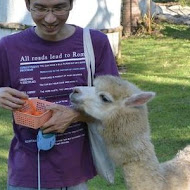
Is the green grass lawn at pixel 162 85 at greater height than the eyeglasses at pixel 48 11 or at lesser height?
lesser

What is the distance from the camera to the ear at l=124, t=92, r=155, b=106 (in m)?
3.24

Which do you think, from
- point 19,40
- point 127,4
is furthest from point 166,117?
point 127,4

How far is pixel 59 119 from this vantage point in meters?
3.14

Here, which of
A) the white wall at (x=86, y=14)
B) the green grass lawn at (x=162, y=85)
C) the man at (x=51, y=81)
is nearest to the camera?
the man at (x=51, y=81)

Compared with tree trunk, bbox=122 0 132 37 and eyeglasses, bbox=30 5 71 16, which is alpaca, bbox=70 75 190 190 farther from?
tree trunk, bbox=122 0 132 37

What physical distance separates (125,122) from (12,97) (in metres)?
0.64

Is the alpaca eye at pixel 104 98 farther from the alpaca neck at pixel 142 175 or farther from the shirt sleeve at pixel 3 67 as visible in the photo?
the shirt sleeve at pixel 3 67

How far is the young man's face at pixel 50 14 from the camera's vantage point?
3.10 m

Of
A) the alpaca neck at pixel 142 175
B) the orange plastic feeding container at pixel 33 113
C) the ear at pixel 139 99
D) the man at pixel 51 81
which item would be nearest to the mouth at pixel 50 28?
the man at pixel 51 81

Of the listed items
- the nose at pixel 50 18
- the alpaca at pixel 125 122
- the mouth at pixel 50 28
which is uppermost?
the nose at pixel 50 18

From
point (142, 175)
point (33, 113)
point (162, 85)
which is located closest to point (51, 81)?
point (33, 113)

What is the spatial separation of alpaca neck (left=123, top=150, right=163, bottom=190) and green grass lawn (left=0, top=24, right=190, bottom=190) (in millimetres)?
2428

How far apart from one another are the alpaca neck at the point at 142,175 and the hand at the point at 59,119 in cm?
47

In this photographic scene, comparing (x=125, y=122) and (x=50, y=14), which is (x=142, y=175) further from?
(x=50, y=14)
